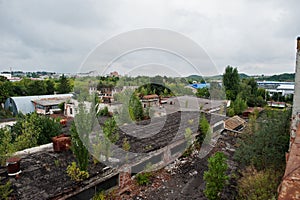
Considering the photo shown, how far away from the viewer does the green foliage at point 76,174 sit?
5.45 metres

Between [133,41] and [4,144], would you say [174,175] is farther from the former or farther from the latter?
[4,144]

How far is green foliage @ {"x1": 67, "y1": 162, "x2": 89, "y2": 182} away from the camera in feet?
17.9

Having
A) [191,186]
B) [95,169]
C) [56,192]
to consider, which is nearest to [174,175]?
[191,186]

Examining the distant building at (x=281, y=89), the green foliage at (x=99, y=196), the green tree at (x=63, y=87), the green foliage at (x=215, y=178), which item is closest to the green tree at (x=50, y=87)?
the green tree at (x=63, y=87)

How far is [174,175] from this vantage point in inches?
314

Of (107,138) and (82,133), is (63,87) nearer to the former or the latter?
(107,138)

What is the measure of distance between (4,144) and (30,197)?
3.28m

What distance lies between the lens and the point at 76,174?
5.49 m

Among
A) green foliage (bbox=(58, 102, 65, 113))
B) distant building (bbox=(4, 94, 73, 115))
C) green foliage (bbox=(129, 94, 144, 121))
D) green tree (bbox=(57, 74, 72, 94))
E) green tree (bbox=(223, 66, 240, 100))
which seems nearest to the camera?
green foliage (bbox=(129, 94, 144, 121))

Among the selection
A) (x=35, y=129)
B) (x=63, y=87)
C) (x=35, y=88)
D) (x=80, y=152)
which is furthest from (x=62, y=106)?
(x=80, y=152)

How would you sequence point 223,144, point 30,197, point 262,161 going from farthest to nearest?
point 223,144 → point 262,161 → point 30,197

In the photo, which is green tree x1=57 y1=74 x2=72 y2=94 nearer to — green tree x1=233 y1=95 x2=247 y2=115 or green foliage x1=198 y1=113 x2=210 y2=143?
green tree x1=233 y1=95 x2=247 y2=115

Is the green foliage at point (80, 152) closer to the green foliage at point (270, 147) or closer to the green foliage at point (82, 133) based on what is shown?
the green foliage at point (82, 133)

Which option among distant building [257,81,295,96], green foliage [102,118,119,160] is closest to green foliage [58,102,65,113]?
green foliage [102,118,119,160]
